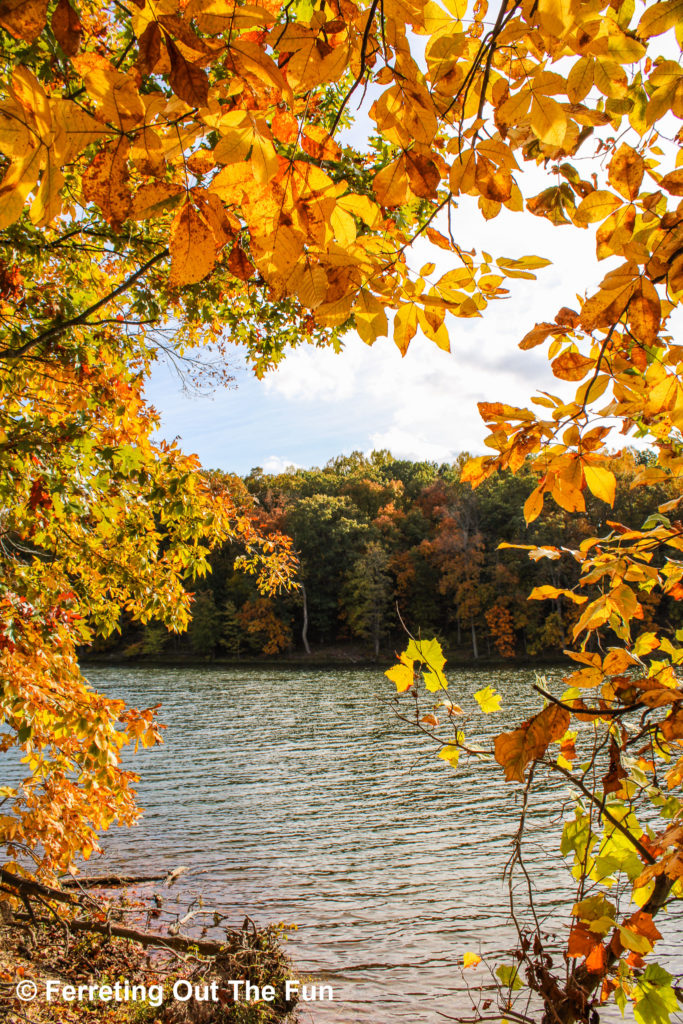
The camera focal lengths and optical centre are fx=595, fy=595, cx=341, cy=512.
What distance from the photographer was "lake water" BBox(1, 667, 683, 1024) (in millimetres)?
5465

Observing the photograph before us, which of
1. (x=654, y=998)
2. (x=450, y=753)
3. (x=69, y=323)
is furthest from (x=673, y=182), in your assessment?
(x=69, y=323)

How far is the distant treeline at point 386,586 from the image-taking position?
3538 centimetres

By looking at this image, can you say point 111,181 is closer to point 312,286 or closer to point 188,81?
point 188,81

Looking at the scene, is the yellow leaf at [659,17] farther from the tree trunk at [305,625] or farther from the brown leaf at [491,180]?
the tree trunk at [305,625]

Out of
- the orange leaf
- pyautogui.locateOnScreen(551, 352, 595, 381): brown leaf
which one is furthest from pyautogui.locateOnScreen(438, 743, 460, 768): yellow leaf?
pyautogui.locateOnScreen(551, 352, 595, 381): brown leaf

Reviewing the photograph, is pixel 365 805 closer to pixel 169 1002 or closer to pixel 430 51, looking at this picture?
pixel 169 1002

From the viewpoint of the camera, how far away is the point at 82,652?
127 feet

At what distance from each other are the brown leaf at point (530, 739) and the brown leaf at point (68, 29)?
1.04 m

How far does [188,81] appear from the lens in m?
0.56

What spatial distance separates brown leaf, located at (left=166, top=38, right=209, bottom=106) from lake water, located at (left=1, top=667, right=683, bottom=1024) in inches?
48.1

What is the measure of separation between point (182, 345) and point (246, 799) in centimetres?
900

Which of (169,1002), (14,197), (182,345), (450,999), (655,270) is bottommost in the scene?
(450,999)

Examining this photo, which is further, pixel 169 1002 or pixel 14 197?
pixel 169 1002

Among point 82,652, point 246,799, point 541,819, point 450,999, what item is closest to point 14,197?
point 450,999
